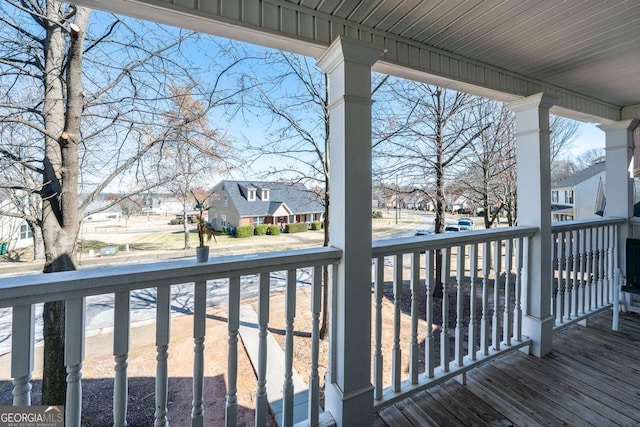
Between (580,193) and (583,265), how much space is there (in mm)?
3575

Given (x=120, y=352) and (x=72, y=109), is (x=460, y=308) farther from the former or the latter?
(x=72, y=109)

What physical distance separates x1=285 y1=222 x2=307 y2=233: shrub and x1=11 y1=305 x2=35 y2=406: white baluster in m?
2.40

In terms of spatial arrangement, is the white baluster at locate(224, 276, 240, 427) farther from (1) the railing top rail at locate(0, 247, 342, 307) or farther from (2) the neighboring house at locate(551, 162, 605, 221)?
(2) the neighboring house at locate(551, 162, 605, 221)

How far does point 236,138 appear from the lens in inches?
131

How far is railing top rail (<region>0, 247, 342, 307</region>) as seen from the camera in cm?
91

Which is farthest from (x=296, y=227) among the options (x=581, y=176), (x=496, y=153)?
(x=581, y=176)

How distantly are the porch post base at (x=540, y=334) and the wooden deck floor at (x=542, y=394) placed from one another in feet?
0.20

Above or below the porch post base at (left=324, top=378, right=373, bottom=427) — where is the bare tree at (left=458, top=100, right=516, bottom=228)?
above

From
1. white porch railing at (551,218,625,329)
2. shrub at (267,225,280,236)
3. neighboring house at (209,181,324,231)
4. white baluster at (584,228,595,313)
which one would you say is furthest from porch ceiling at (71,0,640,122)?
shrub at (267,225,280,236)

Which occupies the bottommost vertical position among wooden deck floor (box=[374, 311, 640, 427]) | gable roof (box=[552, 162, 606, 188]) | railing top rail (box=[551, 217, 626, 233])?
wooden deck floor (box=[374, 311, 640, 427])

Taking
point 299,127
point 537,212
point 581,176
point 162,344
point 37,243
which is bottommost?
point 162,344

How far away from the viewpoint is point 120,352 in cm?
108

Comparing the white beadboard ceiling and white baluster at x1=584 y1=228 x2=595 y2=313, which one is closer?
the white beadboard ceiling

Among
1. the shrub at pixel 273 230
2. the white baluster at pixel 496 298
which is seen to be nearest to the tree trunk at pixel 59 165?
the shrub at pixel 273 230
